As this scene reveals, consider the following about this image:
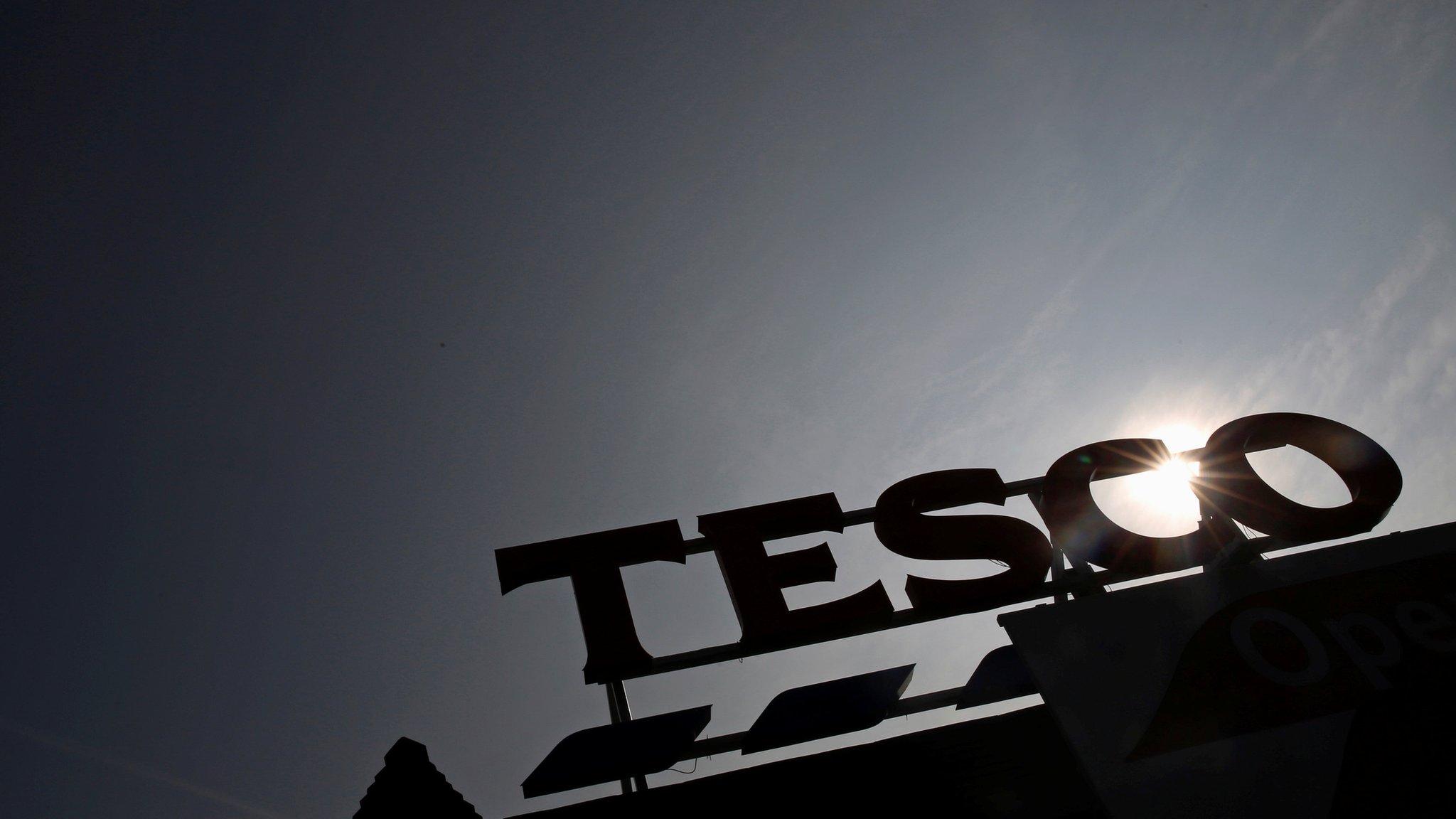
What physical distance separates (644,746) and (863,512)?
16.2 feet

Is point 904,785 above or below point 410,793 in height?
below

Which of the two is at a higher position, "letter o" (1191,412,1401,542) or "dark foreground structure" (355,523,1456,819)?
"letter o" (1191,412,1401,542)

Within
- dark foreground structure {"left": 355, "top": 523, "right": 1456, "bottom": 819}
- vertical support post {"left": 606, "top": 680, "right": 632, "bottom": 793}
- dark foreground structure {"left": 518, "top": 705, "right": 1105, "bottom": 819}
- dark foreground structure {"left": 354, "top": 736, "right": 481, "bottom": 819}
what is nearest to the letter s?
dark foreground structure {"left": 355, "top": 523, "right": 1456, "bottom": 819}

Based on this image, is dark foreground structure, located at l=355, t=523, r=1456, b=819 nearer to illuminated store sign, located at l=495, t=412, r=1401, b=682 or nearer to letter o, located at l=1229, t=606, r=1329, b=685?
letter o, located at l=1229, t=606, r=1329, b=685

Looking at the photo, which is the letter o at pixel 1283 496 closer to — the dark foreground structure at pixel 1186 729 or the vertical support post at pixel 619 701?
the dark foreground structure at pixel 1186 729

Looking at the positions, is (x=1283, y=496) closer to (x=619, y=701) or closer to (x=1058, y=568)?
(x=1058, y=568)

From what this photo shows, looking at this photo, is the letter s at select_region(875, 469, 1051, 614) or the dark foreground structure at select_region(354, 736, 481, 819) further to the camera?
the letter s at select_region(875, 469, 1051, 614)

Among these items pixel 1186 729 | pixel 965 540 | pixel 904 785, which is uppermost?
pixel 965 540

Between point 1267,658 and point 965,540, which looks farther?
point 965,540

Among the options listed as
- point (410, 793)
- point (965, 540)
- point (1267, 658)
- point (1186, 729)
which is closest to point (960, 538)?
point (965, 540)

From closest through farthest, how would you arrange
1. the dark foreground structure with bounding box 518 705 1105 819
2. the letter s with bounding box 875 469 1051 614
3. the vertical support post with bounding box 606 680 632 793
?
the dark foreground structure with bounding box 518 705 1105 819 < the vertical support post with bounding box 606 680 632 793 < the letter s with bounding box 875 469 1051 614

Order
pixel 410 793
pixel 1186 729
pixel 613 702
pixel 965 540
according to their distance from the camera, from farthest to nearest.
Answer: pixel 965 540 < pixel 613 702 < pixel 1186 729 < pixel 410 793

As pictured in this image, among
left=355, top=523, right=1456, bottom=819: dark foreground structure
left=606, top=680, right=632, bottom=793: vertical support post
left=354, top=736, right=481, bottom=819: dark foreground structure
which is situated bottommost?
left=355, top=523, right=1456, bottom=819: dark foreground structure

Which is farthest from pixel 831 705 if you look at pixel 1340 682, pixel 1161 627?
pixel 1340 682
